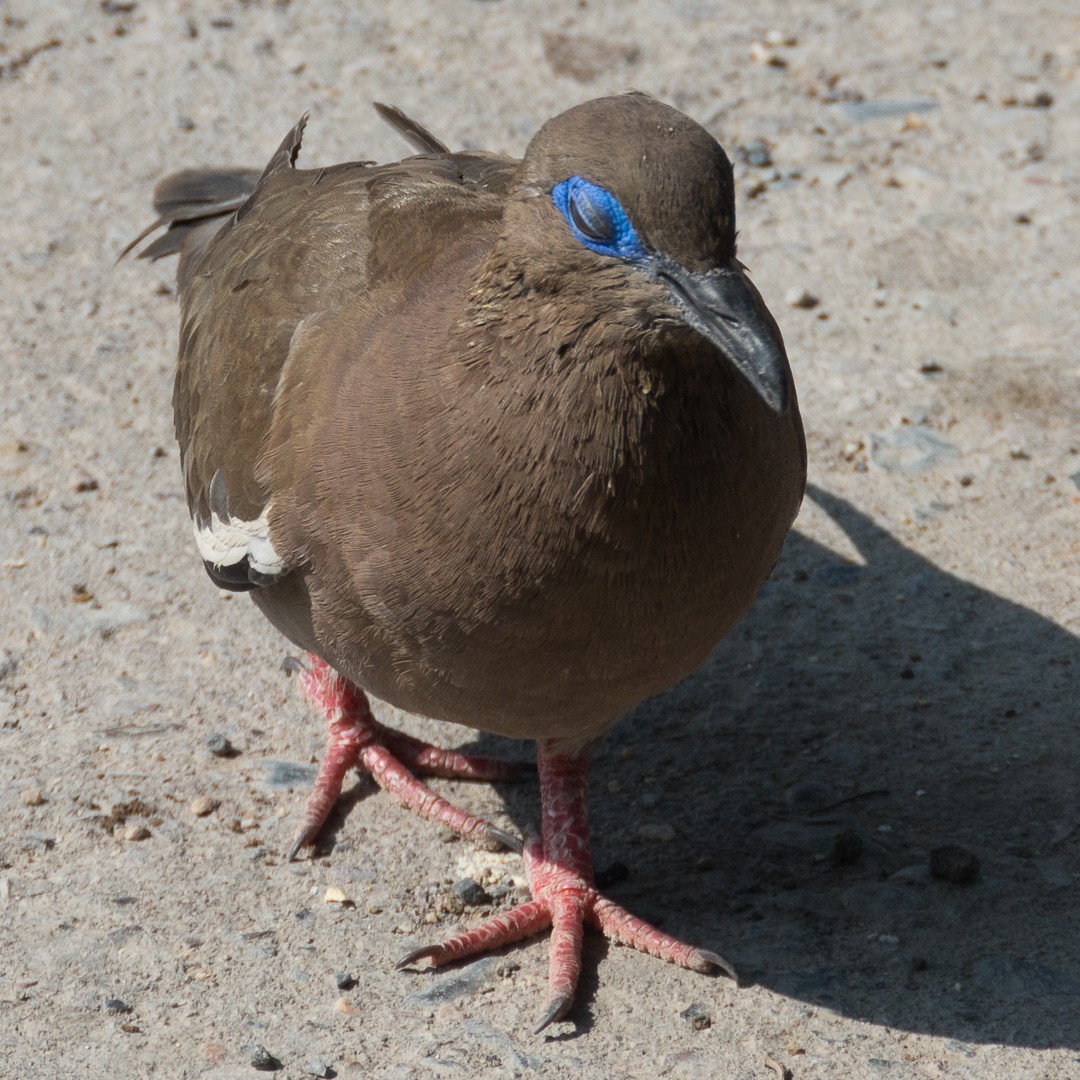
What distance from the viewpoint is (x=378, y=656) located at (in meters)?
3.94

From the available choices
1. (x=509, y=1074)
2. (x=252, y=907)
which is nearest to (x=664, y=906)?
(x=509, y=1074)

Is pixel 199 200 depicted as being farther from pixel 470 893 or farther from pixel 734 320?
pixel 734 320

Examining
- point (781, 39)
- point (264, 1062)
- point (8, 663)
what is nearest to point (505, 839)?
point (264, 1062)

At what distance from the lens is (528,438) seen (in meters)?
3.43

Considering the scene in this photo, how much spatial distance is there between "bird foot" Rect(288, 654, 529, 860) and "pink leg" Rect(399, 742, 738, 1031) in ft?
0.68

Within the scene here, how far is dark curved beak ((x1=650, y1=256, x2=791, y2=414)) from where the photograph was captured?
308 centimetres

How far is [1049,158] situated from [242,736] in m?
4.92

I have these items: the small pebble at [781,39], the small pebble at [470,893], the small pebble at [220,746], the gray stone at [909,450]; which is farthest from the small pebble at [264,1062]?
the small pebble at [781,39]

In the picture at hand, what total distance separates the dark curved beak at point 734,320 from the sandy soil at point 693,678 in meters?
1.80

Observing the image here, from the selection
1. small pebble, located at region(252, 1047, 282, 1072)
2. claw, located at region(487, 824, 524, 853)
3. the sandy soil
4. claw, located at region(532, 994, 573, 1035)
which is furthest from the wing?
claw, located at region(532, 994, 573, 1035)

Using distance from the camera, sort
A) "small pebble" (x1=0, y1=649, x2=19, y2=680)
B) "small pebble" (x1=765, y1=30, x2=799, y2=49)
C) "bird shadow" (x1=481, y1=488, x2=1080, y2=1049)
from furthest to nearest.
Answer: "small pebble" (x1=765, y1=30, x2=799, y2=49), "small pebble" (x1=0, y1=649, x2=19, y2=680), "bird shadow" (x1=481, y1=488, x2=1080, y2=1049)

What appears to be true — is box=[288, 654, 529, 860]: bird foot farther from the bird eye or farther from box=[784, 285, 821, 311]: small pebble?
box=[784, 285, 821, 311]: small pebble

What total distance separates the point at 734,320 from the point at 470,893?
Answer: 2134 mm

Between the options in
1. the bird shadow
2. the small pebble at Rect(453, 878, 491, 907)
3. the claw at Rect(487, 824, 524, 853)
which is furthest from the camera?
the claw at Rect(487, 824, 524, 853)
